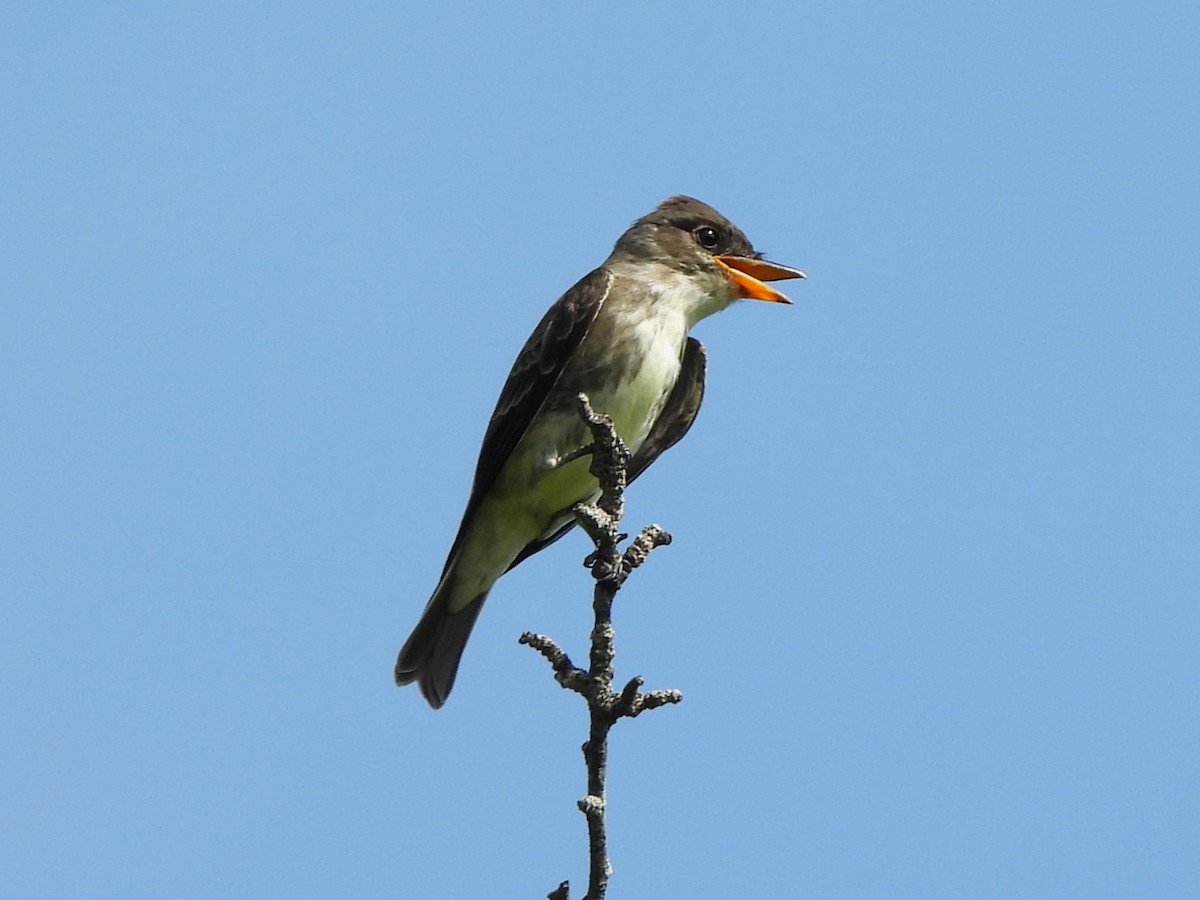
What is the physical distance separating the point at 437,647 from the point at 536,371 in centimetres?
165

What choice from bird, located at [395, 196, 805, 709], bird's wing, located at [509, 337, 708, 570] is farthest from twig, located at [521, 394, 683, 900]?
bird's wing, located at [509, 337, 708, 570]

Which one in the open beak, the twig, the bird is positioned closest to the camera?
the twig

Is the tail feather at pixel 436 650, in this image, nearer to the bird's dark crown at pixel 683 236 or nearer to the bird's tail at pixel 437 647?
the bird's tail at pixel 437 647

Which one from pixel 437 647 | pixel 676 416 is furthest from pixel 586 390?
pixel 437 647

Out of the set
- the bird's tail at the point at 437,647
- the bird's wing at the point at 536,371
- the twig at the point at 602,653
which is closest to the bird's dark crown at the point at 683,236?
the bird's wing at the point at 536,371

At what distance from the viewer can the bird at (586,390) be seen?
7.59 meters

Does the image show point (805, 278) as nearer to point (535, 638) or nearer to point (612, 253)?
point (612, 253)

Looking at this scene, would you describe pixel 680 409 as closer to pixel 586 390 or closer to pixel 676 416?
pixel 676 416

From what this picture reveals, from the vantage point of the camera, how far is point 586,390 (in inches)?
298

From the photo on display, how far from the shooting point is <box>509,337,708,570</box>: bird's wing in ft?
27.6

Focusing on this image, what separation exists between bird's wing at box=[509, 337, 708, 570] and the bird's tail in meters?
0.39

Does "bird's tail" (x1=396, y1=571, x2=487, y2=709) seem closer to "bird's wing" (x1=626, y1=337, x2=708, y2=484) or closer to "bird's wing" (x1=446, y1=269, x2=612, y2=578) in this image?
"bird's wing" (x1=446, y1=269, x2=612, y2=578)

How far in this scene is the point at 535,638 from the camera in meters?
4.78

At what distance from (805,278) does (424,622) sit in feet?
8.83
